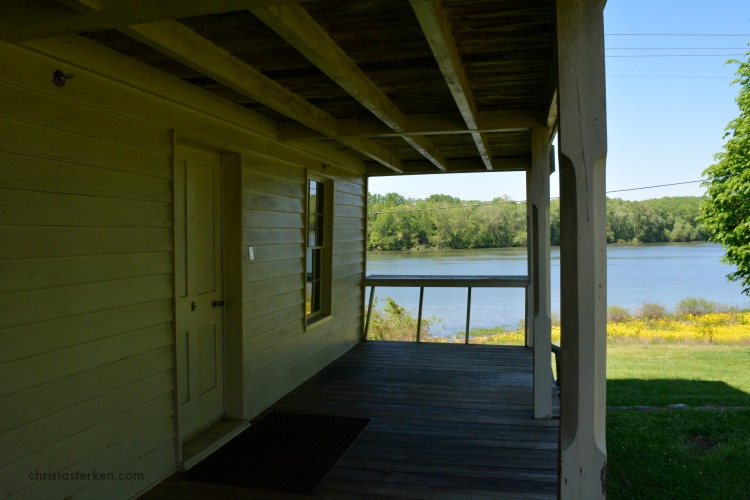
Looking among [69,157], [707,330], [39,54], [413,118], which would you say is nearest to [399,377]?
[413,118]

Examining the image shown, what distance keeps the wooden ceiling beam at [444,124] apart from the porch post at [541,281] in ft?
0.75

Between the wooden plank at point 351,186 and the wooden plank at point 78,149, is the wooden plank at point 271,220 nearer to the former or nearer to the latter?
the wooden plank at point 78,149

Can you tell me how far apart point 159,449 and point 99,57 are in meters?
2.14

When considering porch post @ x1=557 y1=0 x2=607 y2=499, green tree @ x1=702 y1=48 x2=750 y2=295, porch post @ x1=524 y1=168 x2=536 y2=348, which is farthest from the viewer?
green tree @ x1=702 y1=48 x2=750 y2=295

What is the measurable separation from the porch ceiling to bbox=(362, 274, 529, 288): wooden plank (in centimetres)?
330

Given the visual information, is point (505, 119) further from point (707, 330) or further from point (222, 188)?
point (707, 330)

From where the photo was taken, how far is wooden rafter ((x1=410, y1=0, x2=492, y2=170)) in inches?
77.0

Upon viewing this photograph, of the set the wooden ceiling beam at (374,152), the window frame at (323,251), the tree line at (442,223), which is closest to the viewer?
the wooden ceiling beam at (374,152)

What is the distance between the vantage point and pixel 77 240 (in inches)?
97.6

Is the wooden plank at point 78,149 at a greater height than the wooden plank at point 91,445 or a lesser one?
greater

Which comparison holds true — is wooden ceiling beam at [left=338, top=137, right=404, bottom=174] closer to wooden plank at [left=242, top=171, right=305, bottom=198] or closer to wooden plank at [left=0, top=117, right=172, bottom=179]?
wooden plank at [left=242, top=171, right=305, bottom=198]

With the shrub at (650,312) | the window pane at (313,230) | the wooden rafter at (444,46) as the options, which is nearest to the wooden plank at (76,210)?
the wooden rafter at (444,46)

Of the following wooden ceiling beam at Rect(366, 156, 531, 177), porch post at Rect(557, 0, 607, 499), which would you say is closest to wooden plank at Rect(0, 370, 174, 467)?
porch post at Rect(557, 0, 607, 499)

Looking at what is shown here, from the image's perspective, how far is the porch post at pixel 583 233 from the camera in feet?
5.58
